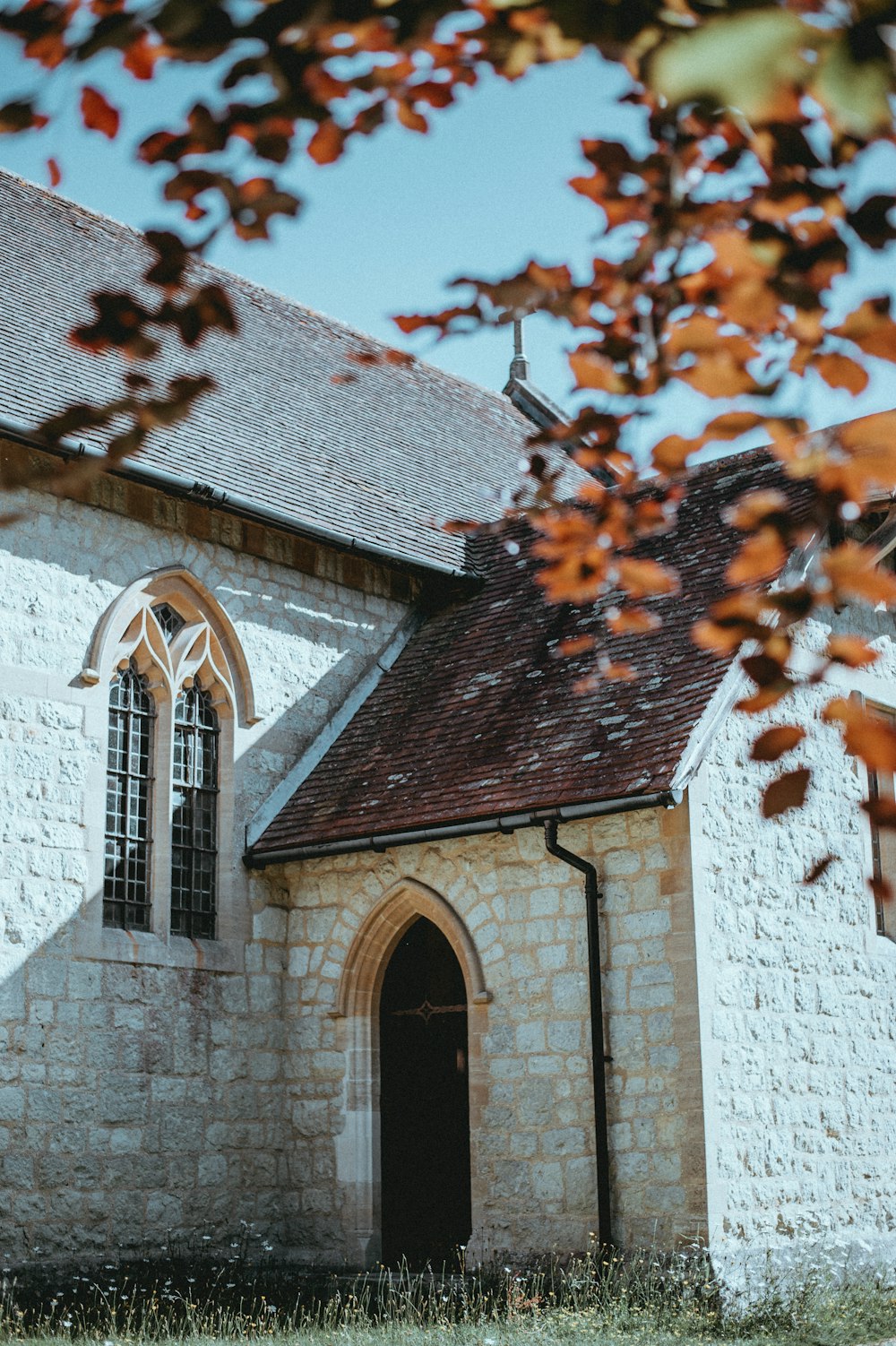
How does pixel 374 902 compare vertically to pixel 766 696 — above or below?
above

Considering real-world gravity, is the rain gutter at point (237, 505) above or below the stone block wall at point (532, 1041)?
above

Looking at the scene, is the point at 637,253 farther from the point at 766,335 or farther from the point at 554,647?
the point at 554,647

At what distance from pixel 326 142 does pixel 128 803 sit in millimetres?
9128

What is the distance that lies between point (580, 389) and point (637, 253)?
13.8 inches

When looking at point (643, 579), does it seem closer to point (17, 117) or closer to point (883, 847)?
point (17, 117)

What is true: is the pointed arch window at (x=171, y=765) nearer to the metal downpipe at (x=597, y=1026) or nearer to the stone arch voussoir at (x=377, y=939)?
the stone arch voussoir at (x=377, y=939)

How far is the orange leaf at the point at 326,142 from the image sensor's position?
2.92 metres

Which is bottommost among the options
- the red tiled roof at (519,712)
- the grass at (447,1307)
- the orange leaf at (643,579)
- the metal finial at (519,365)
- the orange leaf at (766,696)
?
the grass at (447,1307)

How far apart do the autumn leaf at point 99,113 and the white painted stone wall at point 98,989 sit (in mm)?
7758

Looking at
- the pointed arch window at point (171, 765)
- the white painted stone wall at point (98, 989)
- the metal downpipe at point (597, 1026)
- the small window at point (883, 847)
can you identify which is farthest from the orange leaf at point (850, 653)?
the small window at point (883, 847)

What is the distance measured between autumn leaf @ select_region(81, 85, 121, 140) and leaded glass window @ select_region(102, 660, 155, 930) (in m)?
8.92

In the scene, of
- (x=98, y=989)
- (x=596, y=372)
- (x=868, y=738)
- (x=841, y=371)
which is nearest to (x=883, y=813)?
(x=868, y=738)

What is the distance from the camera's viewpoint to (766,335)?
266 cm

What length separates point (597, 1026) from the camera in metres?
10.0
